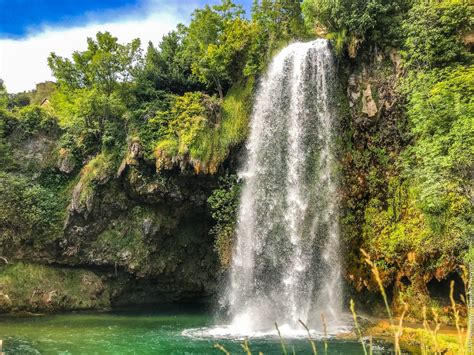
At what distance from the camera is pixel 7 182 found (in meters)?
20.1

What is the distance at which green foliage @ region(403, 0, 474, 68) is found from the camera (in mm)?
14898

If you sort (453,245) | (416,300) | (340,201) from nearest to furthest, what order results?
(453,245)
(416,300)
(340,201)

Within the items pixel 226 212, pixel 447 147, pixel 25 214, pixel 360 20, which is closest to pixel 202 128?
pixel 226 212

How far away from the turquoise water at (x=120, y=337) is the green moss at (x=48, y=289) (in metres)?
0.95

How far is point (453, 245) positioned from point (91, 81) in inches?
827

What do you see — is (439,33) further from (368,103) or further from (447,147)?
(447,147)

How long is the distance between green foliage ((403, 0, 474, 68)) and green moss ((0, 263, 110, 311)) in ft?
58.7

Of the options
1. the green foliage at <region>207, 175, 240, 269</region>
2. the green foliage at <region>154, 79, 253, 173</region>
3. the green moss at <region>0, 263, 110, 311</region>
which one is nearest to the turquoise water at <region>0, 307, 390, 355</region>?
the green moss at <region>0, 263, 110, 311</region>

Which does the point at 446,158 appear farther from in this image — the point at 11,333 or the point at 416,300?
the point at 11,333

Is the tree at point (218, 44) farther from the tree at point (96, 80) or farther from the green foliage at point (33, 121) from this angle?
the green foliage at point (33, 121)

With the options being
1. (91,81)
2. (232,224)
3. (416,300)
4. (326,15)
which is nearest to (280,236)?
(232,224)

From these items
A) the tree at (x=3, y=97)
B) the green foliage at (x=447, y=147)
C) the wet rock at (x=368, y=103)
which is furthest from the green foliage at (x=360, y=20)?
the tree at (x=3, y=97)

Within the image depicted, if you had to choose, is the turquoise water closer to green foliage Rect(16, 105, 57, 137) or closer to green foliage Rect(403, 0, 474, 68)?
green foliage Rect(16, 105, 57, 137)

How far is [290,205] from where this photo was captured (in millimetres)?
18094
